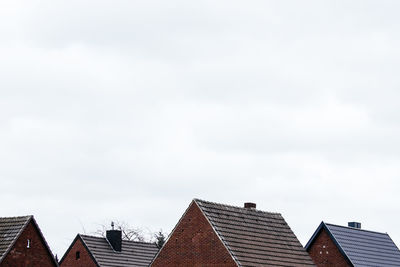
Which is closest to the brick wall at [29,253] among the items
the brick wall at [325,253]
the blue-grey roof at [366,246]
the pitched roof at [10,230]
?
the pitched roof at [10,230]

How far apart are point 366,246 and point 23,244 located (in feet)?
75.3

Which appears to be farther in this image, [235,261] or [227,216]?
[227,216]

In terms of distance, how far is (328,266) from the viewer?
183ft

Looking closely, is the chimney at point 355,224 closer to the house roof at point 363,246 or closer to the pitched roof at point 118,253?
the house roof at point 363,246

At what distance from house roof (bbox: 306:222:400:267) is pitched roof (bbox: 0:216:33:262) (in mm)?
18928

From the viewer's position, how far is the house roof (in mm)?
55688

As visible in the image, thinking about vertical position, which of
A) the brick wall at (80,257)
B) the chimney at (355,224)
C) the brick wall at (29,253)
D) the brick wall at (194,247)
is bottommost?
the brick wall at (194,247)

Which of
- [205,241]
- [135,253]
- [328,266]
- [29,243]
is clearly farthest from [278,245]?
[135,253]

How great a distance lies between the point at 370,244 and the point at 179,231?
18.8m

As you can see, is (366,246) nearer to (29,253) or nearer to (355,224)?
(355,224)

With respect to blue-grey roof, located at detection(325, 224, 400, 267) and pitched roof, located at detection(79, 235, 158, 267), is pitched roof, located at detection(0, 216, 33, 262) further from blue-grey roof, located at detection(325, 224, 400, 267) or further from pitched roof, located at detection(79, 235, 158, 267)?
blue-grey roof, located at detection(325, 224, 400, 267)

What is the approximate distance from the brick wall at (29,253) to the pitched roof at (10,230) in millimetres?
304

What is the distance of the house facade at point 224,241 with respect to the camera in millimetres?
43219

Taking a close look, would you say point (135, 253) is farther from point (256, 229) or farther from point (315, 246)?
point (256, 229)
